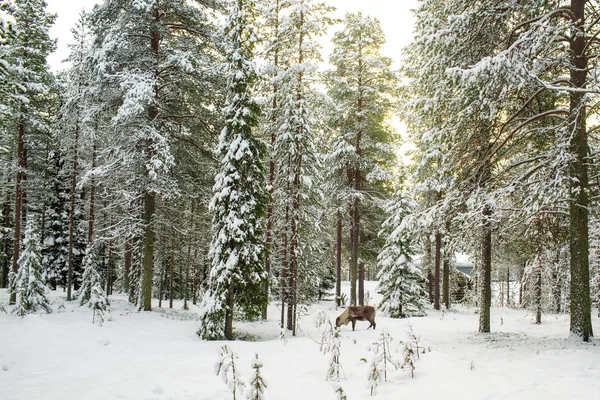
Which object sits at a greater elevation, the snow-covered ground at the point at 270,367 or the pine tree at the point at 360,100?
the pine tree at the point at 360,100

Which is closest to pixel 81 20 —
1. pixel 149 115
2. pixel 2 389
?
pixel 149 115

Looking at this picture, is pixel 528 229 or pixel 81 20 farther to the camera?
pixel 81 20

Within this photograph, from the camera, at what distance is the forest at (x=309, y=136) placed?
870 cm

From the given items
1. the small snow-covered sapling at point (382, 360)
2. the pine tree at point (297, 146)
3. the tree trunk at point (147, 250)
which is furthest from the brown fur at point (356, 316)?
the tree trunk at point (147, 250)

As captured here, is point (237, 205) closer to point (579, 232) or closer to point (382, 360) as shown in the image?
point (382, 360)

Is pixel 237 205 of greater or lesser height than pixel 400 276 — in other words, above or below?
above

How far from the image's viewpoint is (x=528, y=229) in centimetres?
931

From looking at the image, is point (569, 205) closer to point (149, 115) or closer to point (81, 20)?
point (149, 115)

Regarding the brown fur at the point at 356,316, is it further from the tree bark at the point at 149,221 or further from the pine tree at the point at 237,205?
the tree bark at the point at 149,221

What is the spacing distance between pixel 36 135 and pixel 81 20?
7.74m

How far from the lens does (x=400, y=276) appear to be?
19.1m

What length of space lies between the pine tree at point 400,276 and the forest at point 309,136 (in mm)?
113

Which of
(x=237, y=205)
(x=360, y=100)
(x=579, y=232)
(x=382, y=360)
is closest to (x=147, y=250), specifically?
(x=237, y=205)

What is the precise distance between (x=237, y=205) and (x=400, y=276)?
11.1 metres
